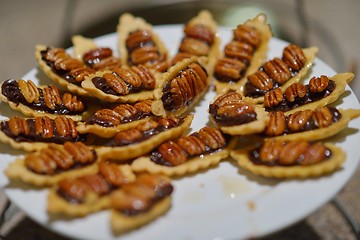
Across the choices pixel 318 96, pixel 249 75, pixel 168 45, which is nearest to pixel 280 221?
pixel 318 96

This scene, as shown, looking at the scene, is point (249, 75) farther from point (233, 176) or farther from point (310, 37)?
point (310, 37)

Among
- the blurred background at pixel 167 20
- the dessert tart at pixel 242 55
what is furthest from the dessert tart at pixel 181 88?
the blurred background at pixel 167 20

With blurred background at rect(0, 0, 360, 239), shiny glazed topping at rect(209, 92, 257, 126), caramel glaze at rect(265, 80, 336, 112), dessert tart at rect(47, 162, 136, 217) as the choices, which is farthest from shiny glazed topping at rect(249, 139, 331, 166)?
blurred background at rect(0, 0, 360, 239)

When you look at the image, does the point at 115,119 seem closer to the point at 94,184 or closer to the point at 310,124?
the point at 94,184

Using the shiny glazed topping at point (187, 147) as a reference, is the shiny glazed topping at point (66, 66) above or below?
above

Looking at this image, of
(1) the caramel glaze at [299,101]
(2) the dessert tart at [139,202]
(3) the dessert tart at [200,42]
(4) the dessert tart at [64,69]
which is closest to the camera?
(2) the dessert tart at [139,202]

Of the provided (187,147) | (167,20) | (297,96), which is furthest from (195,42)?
(167,20)

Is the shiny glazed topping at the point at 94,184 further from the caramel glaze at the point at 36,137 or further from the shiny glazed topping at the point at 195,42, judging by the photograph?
the shiny glazed topping at the point at 195,42
